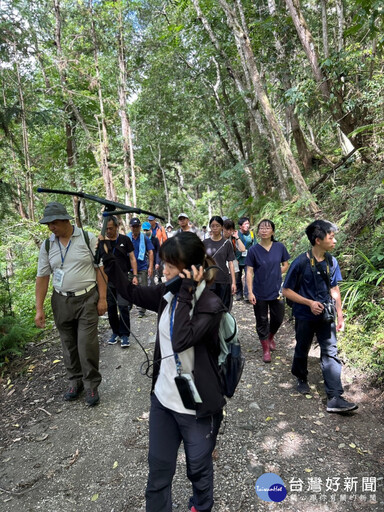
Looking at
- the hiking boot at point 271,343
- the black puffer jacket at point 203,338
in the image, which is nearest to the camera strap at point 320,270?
the hiking boot at point 271,343

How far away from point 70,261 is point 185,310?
2328mm

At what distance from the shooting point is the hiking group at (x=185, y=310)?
189cm

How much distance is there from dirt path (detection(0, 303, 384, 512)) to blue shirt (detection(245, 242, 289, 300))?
3.96 feet

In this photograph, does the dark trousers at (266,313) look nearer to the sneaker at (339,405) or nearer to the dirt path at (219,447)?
the dirt path at (219,447)

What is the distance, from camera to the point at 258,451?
123 inches

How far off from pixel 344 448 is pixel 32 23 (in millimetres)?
17285

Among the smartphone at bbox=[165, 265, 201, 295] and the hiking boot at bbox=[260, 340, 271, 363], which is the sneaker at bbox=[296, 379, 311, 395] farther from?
the smartphone at bbox=[165, 265, 201, 295]

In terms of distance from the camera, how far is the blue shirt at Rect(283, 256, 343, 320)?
3.58 meters

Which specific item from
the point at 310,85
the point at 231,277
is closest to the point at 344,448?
the point at 231,277

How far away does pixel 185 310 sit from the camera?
1.83 metres

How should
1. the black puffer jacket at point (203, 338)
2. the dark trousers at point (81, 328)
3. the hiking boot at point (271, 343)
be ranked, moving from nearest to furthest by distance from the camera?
1. the black puffer jacket at point (203, 338)
2. the dark trousers at point (81, 328)
3. the hiking boot at point (271, 343)

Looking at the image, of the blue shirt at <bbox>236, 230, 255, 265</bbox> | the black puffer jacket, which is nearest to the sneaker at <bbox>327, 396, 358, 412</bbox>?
the black puffer jacket

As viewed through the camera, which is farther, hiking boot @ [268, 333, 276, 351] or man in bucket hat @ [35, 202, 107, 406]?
hiking boot @ [268, 333, 276, 351]

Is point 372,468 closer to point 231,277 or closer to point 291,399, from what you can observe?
point 291,399
